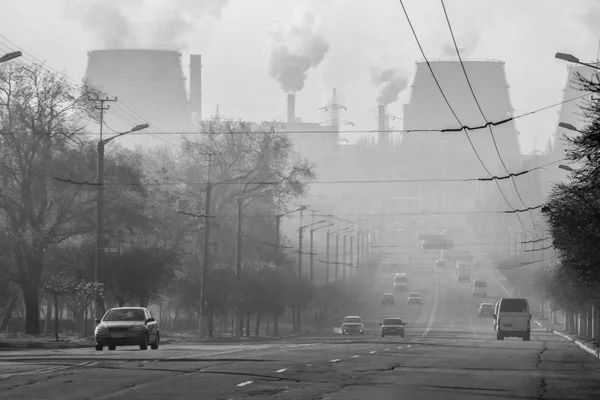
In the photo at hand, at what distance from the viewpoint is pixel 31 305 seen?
67438 mm

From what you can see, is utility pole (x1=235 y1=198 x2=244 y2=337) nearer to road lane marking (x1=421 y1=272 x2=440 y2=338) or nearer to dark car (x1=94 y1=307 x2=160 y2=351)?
road lane marking (x1=421 y1=272 x2=440 y2=338)

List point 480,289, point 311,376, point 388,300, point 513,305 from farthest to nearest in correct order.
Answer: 1. point 480,289
2. point 388,300
3. point 513,305
4. point 311,376

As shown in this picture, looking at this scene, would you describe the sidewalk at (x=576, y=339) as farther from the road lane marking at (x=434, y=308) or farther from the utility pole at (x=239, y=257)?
the utility pole at (x=239, y=257)

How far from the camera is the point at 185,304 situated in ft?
293

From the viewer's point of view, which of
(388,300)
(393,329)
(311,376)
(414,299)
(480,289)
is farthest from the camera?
(480,289)

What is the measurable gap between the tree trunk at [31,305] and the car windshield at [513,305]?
2618 cm

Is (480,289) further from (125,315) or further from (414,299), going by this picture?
(125,315)

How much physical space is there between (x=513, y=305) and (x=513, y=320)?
1.18 m

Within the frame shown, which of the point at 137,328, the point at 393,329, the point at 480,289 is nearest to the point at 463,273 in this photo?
the point at 480,289

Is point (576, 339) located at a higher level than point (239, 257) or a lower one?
lower

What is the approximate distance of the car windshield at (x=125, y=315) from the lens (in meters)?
45.5

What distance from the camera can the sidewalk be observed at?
5557 cm

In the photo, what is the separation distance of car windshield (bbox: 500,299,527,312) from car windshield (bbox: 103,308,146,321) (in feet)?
115

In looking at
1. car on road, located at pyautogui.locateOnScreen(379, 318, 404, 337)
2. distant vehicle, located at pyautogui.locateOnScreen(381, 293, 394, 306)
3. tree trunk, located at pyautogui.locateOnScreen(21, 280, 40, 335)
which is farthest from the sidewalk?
tree trunk, located at pyautogui.locateOnScreen(21, 280, 40, 335)
